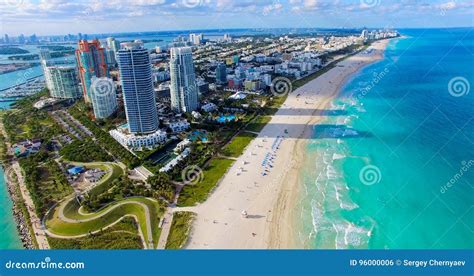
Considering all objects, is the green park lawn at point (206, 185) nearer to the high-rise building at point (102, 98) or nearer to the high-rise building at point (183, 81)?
the high-rise building at point (183, 81)

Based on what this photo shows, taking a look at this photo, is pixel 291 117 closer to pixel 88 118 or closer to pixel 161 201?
pixel 161 201

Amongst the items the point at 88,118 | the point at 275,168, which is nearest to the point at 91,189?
the point at 275,168

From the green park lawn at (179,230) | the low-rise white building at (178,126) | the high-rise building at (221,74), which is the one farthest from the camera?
the high-rise building at (221,74)

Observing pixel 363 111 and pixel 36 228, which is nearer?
pixel 36 228

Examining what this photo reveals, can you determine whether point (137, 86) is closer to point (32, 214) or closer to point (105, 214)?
point (105, 214)

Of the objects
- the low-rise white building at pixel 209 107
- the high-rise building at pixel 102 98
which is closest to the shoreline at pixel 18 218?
the high-rise building at pixel 102 98

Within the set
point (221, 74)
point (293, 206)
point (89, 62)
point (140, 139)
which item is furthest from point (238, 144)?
point (221, 74)

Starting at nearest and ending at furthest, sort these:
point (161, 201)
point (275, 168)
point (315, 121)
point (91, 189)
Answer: point (161, 201) → point (91, 189) → point (275, 168) → point (315, 121)
